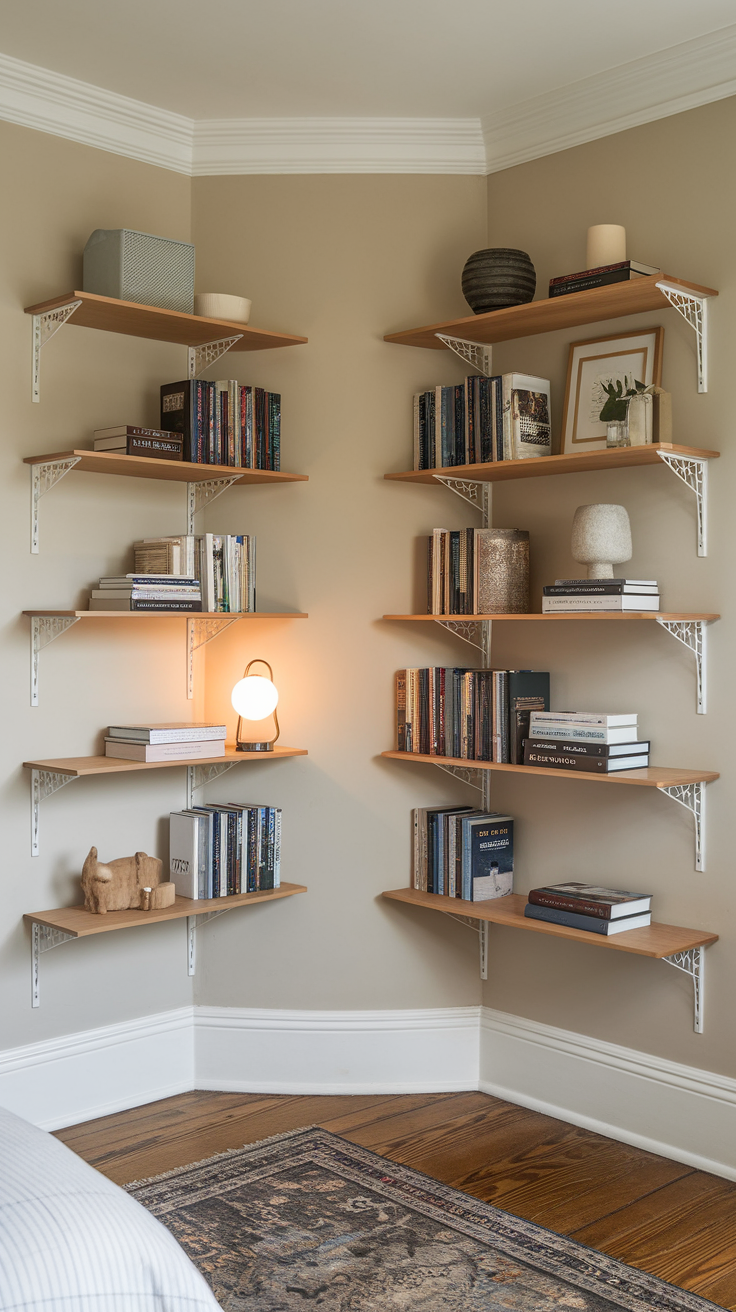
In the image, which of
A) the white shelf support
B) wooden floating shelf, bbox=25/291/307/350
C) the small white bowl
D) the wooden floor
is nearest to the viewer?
the wooden floor

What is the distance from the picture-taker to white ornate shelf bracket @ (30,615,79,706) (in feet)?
9.57

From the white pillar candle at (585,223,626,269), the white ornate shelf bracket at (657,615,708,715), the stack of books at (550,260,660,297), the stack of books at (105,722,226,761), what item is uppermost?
the white pillar candle at (585,223,626,269)

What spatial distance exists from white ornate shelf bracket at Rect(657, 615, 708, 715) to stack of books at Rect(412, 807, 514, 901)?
0.71 metres

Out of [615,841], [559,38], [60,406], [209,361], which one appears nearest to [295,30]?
[559,38]

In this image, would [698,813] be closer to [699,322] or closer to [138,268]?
[699,322]

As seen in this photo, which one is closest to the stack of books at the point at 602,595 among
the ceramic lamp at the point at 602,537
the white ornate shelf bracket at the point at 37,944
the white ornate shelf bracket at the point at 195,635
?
the ceramic lamp at the point at 602,537

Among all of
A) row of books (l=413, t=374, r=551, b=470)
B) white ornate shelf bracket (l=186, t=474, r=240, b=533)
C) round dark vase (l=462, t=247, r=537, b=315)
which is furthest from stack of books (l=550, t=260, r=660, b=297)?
white ornate shelf bracket (l=186, t=474, r=240, b=533)

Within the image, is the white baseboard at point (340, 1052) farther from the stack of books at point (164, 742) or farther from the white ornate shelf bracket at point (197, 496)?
the white ornate shelf bracket at point (197, 496)

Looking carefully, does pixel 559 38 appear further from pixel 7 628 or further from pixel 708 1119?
pixel 708 1119

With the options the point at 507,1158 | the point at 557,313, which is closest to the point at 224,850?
the point at 507,1158

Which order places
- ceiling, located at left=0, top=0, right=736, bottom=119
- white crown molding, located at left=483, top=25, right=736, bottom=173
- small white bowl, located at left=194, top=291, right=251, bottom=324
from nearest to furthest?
ceiling, located at left=0, top=0, right=736, bottom=119 → white crown molding, located at left=483, top=25, right=736, bottom=173 → small white bowl, located at left=194, top=291, right=251, bottom=324

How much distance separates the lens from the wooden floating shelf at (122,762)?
110 inches

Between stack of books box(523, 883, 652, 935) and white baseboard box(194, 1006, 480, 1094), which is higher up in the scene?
stack of books box(523, 883, 652, 935)

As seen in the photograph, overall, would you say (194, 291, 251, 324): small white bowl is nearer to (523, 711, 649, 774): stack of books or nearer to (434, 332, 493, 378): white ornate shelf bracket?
(434, 332, 493, 378): white ornate shelf bracket
